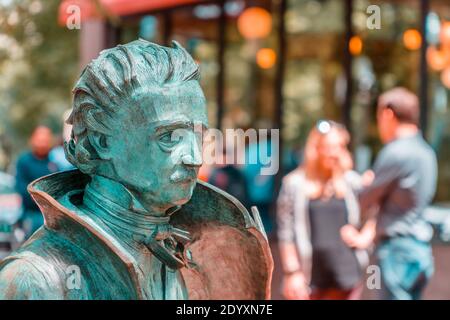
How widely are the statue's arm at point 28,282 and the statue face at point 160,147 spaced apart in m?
0.25

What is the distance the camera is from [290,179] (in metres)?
7.02

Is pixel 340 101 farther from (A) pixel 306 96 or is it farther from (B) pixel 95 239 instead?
(B) pixel 95 239

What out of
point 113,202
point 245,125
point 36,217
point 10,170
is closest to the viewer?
point 113,202

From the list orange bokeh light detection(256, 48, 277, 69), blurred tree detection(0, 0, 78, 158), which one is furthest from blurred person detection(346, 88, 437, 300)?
blurred tree detection(0, 0, 78, 158)

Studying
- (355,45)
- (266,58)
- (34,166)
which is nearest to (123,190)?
(34,166)

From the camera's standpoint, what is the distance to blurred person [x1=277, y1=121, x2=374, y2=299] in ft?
22.1

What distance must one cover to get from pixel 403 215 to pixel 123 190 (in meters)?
4.97

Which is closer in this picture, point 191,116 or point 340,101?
point 191,116

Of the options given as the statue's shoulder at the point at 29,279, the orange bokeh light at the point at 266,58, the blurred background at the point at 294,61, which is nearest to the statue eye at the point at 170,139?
the statue's shoulder at the point at 29,279

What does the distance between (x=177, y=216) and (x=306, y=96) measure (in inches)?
431

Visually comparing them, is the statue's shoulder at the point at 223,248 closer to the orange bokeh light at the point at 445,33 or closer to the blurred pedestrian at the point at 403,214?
the blurred pedestrian at the point at 403,214

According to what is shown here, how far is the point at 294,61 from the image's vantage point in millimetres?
13195

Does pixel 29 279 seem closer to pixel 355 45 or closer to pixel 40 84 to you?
pixel 355 45
